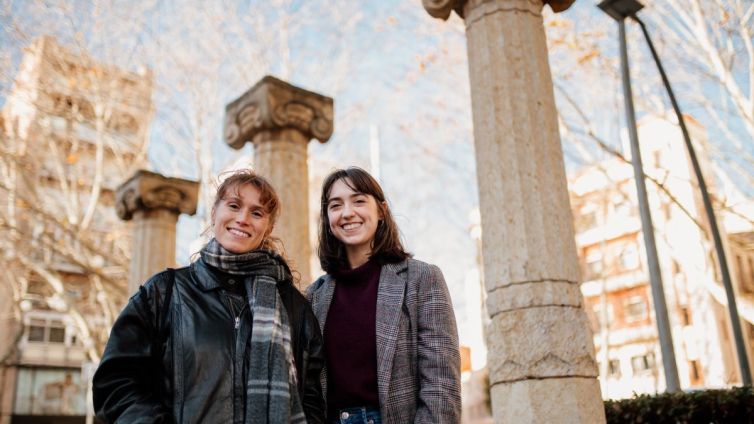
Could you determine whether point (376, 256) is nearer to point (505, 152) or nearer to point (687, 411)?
point (505, 152)

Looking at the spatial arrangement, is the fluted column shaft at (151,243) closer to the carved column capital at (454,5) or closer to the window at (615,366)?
the carved column capital at (454,5)

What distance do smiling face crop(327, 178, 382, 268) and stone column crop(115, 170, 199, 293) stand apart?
6.86 metres

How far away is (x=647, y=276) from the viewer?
28.8 meters

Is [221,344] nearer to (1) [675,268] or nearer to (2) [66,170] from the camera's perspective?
(2) [66,170]

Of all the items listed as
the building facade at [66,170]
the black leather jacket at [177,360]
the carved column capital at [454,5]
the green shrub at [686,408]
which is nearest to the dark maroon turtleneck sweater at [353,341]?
the black leather jacket at [177,360]

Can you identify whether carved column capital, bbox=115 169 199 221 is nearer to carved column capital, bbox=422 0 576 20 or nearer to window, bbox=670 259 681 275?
carved column capital, bbox=422 0 576 20

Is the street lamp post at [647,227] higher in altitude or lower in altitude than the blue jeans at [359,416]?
higher

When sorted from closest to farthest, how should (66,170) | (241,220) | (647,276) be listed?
1. (241,220)
2. (66,170)
3. (647,276)

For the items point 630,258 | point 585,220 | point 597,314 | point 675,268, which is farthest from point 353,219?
point 630,258

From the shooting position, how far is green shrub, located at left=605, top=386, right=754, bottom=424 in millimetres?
5254

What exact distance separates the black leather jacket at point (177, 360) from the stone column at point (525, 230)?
6.45 feet

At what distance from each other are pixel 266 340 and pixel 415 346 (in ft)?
1.86

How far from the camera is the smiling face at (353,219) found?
2.63 metres

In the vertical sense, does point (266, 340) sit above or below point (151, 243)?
below
